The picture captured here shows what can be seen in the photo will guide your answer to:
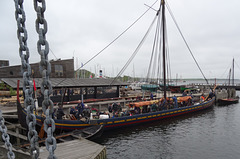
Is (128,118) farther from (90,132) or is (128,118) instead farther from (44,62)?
(44,62)

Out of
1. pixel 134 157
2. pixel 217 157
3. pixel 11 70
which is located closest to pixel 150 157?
pixel 134 157

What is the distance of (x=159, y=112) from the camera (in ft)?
67.0

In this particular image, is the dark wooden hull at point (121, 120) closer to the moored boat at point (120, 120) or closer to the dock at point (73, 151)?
the moored boat at point (120, 120)

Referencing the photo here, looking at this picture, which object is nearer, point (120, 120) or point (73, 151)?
point (73, 151)

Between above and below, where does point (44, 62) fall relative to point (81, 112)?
above

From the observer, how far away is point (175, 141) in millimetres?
14922

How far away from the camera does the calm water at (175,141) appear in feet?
40.8

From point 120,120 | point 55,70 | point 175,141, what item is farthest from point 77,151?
point 55,70

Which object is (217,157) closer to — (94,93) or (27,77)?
(27,77)

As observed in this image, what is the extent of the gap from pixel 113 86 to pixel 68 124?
47.9 ft

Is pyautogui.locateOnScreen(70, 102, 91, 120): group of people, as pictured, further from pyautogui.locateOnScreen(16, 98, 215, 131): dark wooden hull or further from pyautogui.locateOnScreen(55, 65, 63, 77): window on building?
pyautogui.locateOnScreen(55, 65, 63, 77): window on building

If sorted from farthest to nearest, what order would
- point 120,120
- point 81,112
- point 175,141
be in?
point 120,120 < point 81,112 < point 175,141

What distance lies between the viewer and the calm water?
12.4 metres

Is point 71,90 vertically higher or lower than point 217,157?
higher
